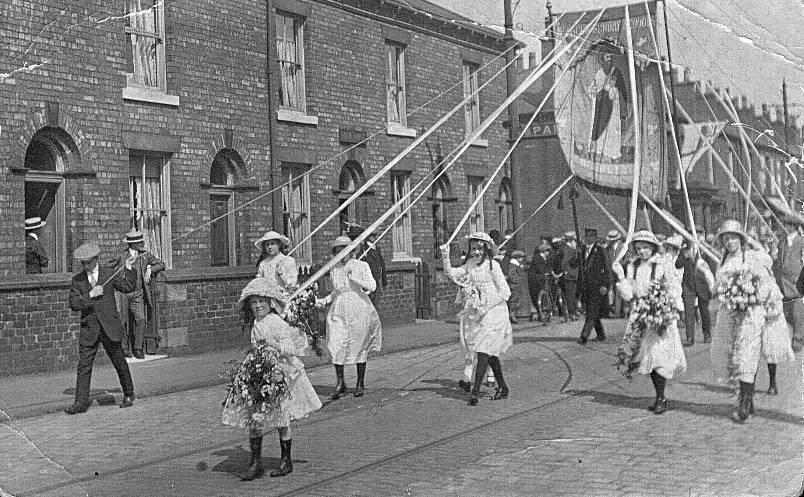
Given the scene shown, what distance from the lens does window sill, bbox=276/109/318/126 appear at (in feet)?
42.2

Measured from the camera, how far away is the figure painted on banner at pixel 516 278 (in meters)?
19.2

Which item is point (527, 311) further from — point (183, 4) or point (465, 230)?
point (183, 4)

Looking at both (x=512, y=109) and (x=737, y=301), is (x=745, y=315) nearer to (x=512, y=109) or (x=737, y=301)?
(x=737, y=301)

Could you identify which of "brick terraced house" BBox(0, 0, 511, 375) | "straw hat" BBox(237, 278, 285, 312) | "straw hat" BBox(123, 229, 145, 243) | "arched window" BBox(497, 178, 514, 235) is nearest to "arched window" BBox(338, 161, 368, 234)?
"brick terraced house" BBox(0, 0, 511, 375)

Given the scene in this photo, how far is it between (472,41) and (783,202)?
7869 mm

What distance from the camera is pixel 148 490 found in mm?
7180

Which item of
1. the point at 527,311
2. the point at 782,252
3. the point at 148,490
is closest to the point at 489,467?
the point at 148,490

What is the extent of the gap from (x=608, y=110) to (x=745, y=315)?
2681 millimetres

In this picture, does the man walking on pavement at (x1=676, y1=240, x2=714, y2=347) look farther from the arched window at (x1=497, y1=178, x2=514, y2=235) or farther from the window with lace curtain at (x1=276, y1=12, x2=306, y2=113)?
the window with lace curtain at (x1=276, y1=12, x2=306, y2=113)

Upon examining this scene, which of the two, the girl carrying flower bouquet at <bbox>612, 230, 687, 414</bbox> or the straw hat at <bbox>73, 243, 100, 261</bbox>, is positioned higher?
the straw hat at <bbox>73, 243, 100, 261</bbox>

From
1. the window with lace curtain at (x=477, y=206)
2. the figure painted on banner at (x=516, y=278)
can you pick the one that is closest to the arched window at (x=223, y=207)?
the window with lace curtain at (x=477, y=206)

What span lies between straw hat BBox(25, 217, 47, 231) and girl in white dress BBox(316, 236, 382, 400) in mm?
4547

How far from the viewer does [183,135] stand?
12.8 meters

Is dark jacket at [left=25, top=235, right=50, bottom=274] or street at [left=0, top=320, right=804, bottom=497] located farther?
dark jacket at [left=25, top=235, right=50, bottom=274]
